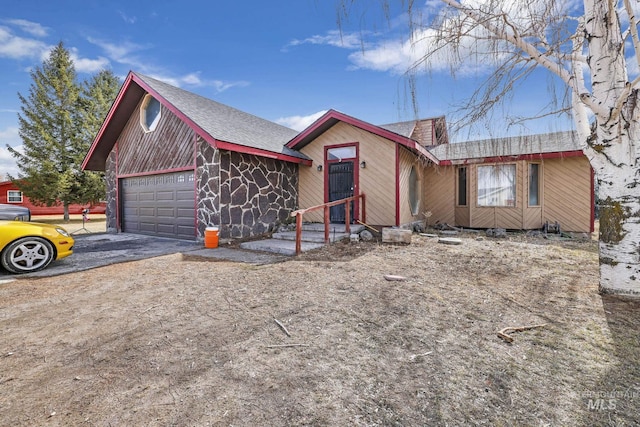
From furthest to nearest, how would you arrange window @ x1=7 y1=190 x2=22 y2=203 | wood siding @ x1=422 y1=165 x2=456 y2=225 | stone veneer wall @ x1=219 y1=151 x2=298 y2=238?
window @ x1=7 y1=190 x2=22 y2=203 < wood siding @ x1=422 y1=165 x2=456 y2=225 < stone veneer wall @ x1=219 y1=151 x2=298 y2=238

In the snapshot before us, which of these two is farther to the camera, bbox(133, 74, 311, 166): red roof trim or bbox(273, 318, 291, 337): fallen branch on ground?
bbox(133, 74, 311, 166): red roof trim

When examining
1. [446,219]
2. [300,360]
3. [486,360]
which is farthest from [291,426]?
[446,219]

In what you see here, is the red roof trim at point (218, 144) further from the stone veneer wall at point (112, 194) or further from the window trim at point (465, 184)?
the window trim at point (465, 184)

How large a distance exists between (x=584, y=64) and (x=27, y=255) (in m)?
8.95

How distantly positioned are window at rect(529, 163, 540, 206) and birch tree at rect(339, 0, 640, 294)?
6719 mm

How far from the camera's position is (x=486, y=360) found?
2111 millimetres

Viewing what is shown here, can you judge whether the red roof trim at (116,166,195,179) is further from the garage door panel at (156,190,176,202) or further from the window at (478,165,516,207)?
the window at (478,165,516,207)

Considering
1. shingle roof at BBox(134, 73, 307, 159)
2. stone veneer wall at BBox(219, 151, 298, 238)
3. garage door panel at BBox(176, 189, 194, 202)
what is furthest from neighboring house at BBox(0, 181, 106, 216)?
stone veneer wall at BBox(219, 151, 298, 238)

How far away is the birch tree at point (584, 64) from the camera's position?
303cm

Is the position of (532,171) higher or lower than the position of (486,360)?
higher

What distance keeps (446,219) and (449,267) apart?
6.25 metres

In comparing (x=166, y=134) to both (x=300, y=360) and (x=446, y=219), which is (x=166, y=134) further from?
(x=446, y=219)

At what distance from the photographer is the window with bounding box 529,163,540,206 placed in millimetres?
9445

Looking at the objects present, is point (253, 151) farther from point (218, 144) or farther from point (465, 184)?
point (465, 184)
